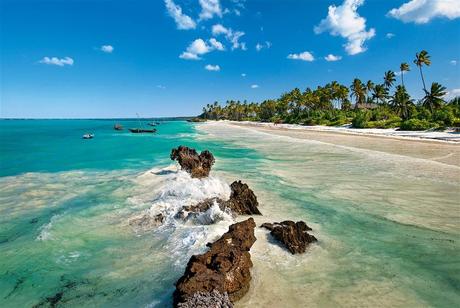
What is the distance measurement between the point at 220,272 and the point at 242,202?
6561 mm

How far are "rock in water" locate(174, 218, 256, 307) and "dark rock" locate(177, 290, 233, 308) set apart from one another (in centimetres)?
8

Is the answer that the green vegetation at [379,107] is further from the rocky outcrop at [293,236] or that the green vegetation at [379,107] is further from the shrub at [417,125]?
the rocky outcrop at [293,236]

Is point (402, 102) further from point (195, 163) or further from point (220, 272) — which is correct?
point (220, 272)

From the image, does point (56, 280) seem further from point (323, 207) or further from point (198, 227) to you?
point (323, 207)

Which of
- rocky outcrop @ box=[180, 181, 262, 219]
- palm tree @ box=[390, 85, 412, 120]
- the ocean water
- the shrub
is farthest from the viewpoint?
palm tree @ box=[390, 85, 412, 120]

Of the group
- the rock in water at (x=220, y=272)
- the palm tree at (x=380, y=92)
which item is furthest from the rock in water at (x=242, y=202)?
the palm tree at (x=380, y=92)

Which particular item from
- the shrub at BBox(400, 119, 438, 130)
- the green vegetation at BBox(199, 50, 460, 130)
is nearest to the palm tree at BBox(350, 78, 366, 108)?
the green vegetation at BBox(199, 50, 460, 130)

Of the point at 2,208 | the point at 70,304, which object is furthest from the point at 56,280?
the point at 2,208

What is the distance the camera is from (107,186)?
1994 cm

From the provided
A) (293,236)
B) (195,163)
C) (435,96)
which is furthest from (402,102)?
(293,236)

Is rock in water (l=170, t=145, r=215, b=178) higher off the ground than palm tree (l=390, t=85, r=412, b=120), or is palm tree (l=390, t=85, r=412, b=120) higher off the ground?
palm tree (l=390, t=85, r=412, b=120)

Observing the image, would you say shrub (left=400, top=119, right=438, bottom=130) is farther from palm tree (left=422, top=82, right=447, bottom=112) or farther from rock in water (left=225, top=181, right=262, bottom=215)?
rock in water (left=225, top=181, right=262, bottom=215)

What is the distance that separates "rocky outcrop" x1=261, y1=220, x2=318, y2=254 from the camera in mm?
9156

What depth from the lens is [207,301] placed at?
5.67 metres
